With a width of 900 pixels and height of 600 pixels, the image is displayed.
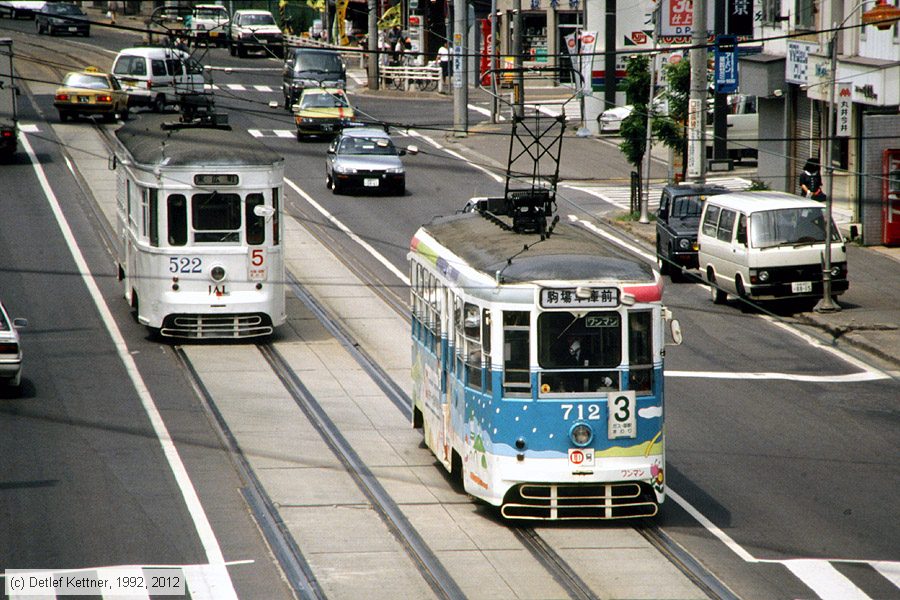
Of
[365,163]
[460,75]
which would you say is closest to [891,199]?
[365,163]

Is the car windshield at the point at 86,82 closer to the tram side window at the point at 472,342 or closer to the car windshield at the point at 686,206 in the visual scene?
the car windshield at the point at 686,206

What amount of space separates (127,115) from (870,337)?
3230 cm

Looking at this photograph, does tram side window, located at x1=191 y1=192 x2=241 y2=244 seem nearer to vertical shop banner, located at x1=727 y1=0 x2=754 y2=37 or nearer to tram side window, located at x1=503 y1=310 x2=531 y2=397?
tram side window, located at x1=503 y1=310 x2=531 y2=397

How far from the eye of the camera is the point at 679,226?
3059cm

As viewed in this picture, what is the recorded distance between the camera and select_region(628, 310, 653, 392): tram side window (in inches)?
565

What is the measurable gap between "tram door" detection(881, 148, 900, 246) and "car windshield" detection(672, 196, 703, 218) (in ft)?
16.0

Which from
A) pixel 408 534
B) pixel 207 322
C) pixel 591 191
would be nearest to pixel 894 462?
pixel 408 534

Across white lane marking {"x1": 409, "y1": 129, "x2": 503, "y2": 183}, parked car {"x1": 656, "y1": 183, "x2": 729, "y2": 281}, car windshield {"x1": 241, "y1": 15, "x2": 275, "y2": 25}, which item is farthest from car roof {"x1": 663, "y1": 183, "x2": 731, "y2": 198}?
car windshield {"x1": 241, "y1": 15, "x2": 275, "y2": 25}

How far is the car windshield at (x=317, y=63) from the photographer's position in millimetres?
54938

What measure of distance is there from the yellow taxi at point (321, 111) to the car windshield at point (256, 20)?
25885 mm

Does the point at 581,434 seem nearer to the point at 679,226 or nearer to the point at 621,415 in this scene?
the point at 621,415

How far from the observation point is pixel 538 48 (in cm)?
7206

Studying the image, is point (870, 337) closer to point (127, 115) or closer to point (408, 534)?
point (408, 534)

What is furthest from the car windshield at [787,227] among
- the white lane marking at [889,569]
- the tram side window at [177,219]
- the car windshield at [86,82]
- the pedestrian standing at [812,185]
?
the car windshield at [86,82]
